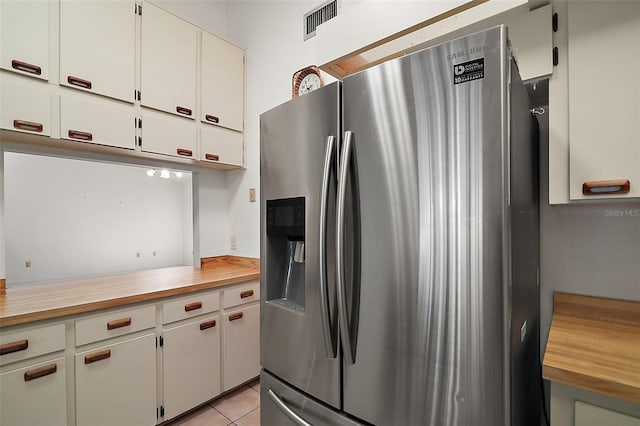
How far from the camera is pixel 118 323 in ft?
5.23

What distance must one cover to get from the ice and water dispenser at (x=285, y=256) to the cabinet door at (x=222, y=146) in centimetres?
141

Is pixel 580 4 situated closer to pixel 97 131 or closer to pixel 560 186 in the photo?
pixel 560 186

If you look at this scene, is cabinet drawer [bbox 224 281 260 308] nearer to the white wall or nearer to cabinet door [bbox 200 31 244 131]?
cabinet door [bbox 200 31 244 131]

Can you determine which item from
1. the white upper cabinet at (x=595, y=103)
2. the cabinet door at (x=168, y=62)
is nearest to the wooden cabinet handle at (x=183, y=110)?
the cabinet door at (x=168, y=62)

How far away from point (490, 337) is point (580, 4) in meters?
1.06

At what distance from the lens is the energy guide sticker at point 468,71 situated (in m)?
0.70

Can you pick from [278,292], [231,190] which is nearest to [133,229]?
[231,190]

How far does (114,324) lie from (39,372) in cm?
32

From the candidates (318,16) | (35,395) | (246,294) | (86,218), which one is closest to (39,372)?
(35,395)

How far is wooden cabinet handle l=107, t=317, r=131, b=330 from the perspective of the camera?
1.57 metres

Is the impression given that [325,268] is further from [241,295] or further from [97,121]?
[97,121]

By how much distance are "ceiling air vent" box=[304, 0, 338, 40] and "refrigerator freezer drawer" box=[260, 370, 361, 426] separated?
230 cm

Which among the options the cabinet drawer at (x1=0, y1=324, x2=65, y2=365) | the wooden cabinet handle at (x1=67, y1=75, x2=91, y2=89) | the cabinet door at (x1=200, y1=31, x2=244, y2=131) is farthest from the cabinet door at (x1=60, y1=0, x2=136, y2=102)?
the cabinet drawer at (x1=0, y1=324, x2=65, y2=365)

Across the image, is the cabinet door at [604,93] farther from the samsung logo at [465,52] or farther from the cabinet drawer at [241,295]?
the cabinet drawer at [241,295]
